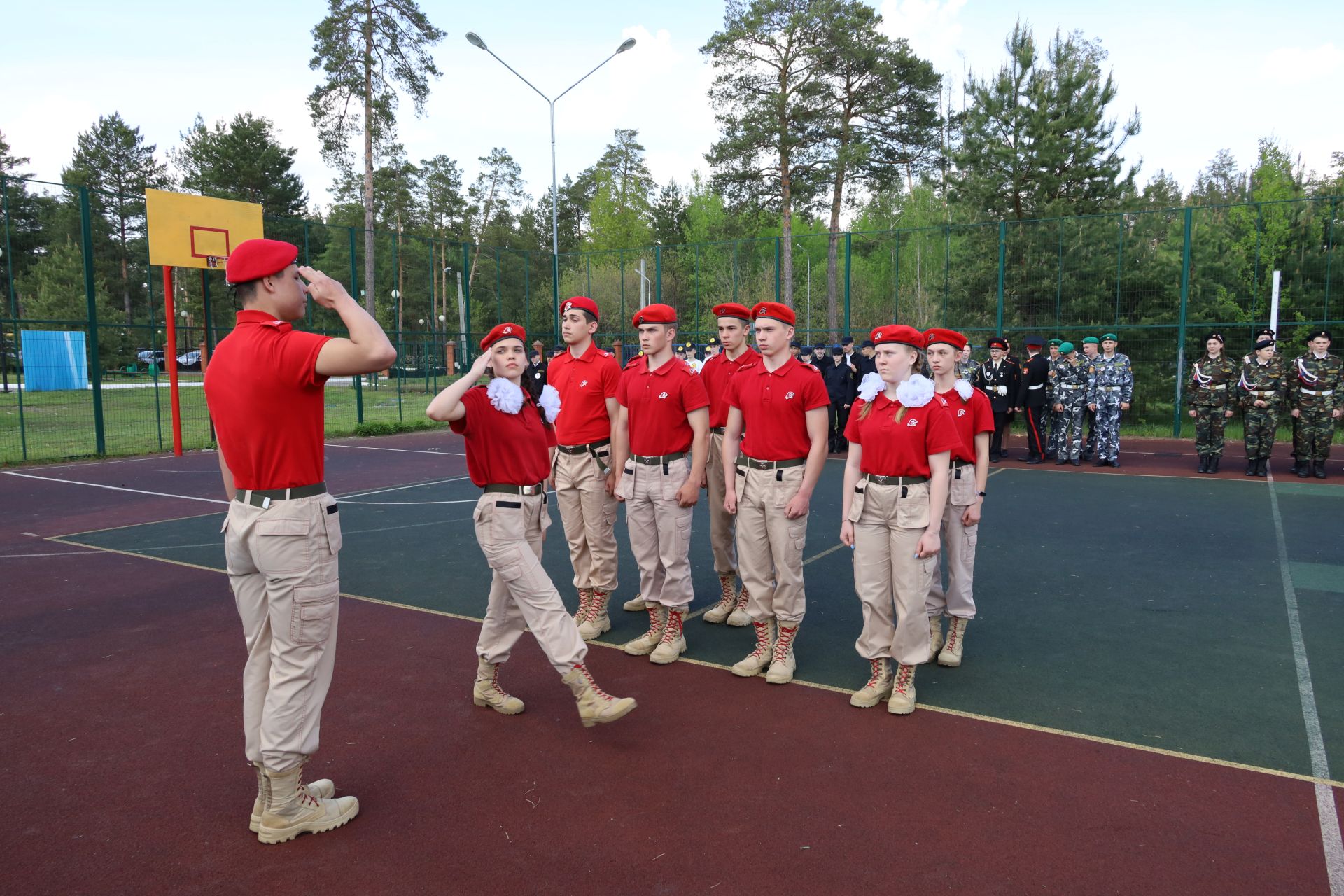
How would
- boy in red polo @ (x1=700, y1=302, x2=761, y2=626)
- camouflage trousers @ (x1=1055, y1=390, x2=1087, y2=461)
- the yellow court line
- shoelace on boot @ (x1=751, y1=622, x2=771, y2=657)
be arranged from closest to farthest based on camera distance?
the yellow court line, shoelace on boot @ (x1=751, y1=622, x2=771, y2=657), boy in red polo @ (x1=700, y1=302, x2=761, y2=626), camouflage trousers @ (x1=1055, y1=390, x2=1087, y2=461)

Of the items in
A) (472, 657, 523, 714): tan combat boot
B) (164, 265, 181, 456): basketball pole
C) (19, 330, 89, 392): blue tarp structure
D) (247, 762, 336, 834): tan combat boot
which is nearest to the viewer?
(247, 762, 336, 834): tan combat boot

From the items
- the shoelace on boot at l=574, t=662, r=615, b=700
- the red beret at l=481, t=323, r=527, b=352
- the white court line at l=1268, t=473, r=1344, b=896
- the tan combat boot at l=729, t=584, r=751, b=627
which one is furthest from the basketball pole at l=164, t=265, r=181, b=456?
the white court line at l=1268, t=473, r=1344, b=896

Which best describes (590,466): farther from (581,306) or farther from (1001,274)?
(1001,274)

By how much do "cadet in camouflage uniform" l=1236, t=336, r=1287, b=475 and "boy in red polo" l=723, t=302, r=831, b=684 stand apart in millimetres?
11137

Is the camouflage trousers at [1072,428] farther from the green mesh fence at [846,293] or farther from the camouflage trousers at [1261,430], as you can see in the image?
the green mesh fence at [846,293]

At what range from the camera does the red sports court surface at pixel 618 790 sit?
315cm

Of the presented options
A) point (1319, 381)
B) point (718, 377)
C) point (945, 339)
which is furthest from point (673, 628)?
point (1319, 381)

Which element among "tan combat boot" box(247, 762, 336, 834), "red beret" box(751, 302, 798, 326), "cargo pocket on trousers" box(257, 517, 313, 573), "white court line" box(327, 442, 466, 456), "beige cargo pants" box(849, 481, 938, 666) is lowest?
"tan combat boot" box(247, 762, 336, 834)

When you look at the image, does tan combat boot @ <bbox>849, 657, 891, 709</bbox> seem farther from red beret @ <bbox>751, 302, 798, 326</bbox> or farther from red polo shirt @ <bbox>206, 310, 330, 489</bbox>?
red polo shirt @ <bbox>206, 310, 330, 489</bbox>

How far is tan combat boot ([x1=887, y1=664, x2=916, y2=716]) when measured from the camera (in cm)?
451

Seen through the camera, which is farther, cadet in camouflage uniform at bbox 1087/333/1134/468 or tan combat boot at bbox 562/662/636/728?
cadet in camouflage uniform at bbox 1087/333/1134/468

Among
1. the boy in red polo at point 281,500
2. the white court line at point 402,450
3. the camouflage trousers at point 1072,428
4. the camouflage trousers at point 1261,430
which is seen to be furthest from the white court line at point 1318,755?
the white court line at point 402,450

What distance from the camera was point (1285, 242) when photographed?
18.4 metres

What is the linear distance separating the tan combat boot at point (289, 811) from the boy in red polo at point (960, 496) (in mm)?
3444
